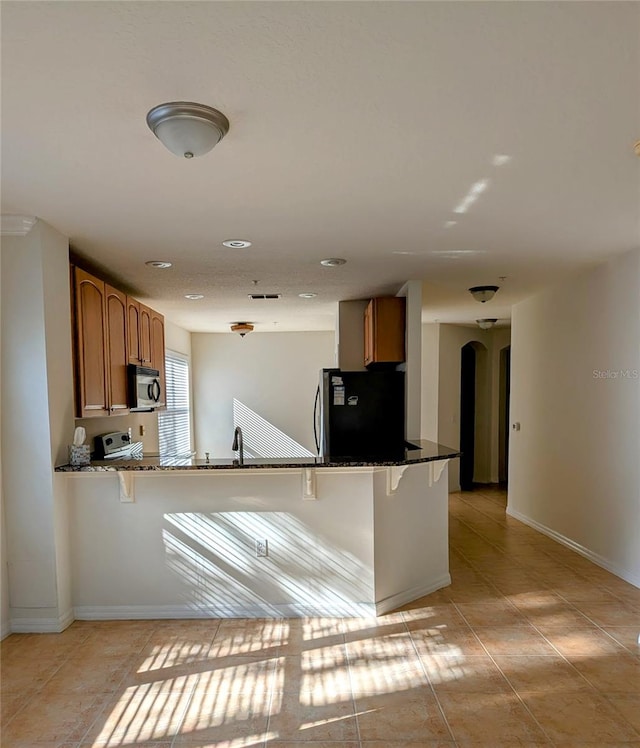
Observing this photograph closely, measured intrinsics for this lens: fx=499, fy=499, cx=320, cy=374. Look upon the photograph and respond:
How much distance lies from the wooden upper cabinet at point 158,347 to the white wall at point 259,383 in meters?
2.85

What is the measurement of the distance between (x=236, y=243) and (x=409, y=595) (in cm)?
252

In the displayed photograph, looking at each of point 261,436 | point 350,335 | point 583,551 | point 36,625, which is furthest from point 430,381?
point 36,625

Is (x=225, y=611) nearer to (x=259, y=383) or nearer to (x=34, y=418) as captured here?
(x=34, y=418)

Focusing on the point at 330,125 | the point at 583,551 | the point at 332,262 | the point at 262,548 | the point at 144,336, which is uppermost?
the point at 330,125

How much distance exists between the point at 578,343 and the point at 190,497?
130 inches

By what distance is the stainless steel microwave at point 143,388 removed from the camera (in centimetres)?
383

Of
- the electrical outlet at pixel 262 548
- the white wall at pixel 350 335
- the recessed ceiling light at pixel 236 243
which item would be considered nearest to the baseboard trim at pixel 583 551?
the white wall at pixel 350 335

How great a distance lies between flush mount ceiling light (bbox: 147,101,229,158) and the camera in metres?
1.59

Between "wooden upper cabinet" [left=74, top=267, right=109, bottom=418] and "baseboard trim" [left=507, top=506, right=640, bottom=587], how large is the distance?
3.79 metres

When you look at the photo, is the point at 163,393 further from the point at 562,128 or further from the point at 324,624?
the point at 562,128

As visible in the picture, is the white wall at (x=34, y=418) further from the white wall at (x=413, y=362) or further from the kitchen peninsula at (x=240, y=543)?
the white wall at (x=413, y=362)

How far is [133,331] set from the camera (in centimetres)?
400

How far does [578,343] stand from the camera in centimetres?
415

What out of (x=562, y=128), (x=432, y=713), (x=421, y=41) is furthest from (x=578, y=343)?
(x=421, y=41)
